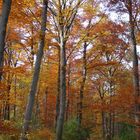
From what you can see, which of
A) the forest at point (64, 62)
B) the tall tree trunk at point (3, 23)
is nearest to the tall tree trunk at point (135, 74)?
the forest at point (64, 62)

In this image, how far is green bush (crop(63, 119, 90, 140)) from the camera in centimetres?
1698

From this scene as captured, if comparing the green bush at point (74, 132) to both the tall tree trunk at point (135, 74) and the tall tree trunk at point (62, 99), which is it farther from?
the tall tree trunk at point (135, 74)

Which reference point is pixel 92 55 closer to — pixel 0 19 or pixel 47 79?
pixel 47 79

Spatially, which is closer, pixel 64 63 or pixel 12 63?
pixel 64 63

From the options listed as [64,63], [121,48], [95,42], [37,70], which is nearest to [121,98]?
[64,63]

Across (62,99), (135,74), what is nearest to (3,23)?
(62,99)

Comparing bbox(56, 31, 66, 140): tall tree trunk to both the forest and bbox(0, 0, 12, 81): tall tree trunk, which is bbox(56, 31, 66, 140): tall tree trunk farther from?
bbox(0, 0, 12, 81): tall tree trunk

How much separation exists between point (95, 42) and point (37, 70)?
12.0m

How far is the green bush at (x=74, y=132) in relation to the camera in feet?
55.7

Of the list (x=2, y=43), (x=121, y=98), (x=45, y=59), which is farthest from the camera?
(x=45, y=59)

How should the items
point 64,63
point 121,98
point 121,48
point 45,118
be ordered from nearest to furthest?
point 64,63 < point 121,98 < point 121,48 < point 45,118

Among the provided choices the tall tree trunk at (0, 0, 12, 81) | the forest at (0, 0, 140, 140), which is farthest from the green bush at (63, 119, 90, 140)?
the tall tree trunk at (0, 0, 12, 81)

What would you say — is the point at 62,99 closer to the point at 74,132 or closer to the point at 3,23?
the point at 74,132

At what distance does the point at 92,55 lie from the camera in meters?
24.3
